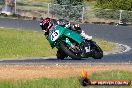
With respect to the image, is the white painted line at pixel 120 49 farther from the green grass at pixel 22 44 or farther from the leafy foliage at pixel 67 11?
the leafy foliage at pixel 67 11

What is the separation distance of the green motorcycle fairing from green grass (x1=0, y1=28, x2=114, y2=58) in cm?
867

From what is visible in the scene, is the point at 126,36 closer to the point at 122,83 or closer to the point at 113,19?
the point at 113,19

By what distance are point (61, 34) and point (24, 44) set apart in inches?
512

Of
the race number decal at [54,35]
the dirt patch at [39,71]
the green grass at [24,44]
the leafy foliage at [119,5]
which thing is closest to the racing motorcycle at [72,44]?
the race number decal at [54,35]

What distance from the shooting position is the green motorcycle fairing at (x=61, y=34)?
1805cm

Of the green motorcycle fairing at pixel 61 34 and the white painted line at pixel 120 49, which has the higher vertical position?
the green motorcycle fairing at pixel 61 34

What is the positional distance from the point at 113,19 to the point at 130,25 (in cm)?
238

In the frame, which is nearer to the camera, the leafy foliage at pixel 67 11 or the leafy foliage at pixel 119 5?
the leafy foliage at pixel 67 11

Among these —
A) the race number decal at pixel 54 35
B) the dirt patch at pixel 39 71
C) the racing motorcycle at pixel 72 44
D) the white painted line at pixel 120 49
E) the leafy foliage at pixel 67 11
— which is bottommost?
the white painted line at pixel 120 49

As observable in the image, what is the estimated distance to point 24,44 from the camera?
3131 cm

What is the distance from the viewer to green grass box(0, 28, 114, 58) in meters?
28.2

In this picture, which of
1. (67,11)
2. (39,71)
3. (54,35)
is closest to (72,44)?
(54,35)

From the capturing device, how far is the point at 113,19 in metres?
49.2

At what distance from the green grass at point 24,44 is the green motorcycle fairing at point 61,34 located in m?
8.67
